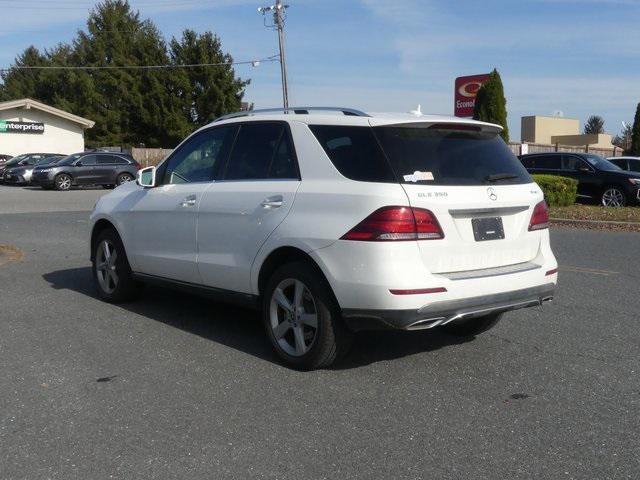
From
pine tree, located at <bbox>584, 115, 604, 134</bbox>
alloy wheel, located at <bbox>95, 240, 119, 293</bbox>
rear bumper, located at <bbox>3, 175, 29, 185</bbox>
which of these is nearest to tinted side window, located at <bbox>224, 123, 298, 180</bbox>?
alloy wheel, located at <bbox>95, 240, 119, 293</bbox>

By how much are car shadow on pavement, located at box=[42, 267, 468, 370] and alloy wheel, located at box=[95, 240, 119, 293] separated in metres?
0.23

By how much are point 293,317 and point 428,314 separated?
3.40ft

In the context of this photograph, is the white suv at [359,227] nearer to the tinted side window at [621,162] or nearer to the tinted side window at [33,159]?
the tinted side window at [621,162]

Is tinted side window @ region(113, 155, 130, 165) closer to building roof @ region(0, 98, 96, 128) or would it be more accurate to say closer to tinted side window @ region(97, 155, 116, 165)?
tinted side window @ region(97, 155, 116, 165)

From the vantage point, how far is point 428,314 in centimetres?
468

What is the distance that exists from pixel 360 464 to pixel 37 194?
26793mm

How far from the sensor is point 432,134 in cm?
510

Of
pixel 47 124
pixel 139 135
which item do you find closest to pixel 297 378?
pixel 47 124

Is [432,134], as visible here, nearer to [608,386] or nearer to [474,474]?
[608,386]

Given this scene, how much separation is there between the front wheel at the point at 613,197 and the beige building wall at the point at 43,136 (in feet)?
120

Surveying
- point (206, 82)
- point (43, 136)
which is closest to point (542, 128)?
point (206, 82)

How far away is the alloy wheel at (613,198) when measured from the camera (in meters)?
19.5

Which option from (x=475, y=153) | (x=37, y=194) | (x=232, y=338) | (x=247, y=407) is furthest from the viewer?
(x=37, y=194)

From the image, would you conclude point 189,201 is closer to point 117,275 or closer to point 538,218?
point 117,275
